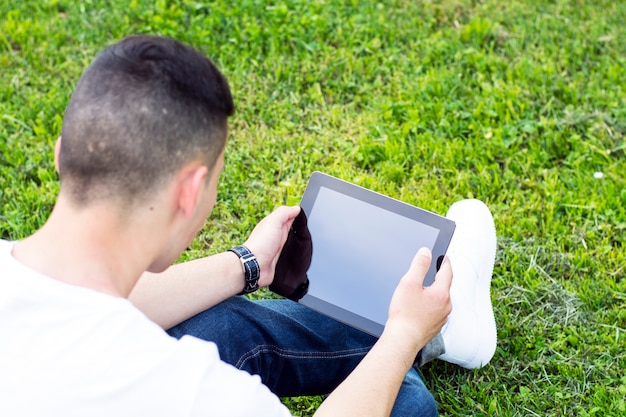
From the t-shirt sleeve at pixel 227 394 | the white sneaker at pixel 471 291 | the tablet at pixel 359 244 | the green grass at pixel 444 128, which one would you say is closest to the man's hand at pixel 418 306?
the tablet at pixel 359 244

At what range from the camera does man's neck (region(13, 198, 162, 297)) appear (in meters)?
1.62

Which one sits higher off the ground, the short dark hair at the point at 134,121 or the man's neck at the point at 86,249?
the short dark hair at the point at 134,121

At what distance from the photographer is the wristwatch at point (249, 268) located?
8.02 feet

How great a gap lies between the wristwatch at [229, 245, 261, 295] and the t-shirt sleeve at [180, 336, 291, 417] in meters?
0.79

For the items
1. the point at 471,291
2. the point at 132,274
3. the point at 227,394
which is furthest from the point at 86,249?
the point at 471,291

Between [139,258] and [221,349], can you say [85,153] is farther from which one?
[221,349]

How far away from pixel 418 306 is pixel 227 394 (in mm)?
735

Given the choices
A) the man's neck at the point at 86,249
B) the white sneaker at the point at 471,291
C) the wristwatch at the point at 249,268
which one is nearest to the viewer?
the man's neck at the point at 86,249

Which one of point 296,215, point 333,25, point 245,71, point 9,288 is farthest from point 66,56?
point 9,288

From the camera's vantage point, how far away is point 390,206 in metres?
2.56

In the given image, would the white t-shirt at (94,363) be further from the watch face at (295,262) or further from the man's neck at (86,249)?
the watch face at (295,262)

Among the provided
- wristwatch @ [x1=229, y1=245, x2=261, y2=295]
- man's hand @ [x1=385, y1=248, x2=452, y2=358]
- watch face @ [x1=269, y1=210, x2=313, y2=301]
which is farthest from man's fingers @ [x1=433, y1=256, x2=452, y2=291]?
wristwatch @ [x1=229, y1=245, x2=261, y2=295]

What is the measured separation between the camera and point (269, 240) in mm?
2516

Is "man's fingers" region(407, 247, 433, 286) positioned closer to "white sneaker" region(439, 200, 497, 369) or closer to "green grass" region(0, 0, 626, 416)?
"white sneaker" region(439, 200, 497, 369)
